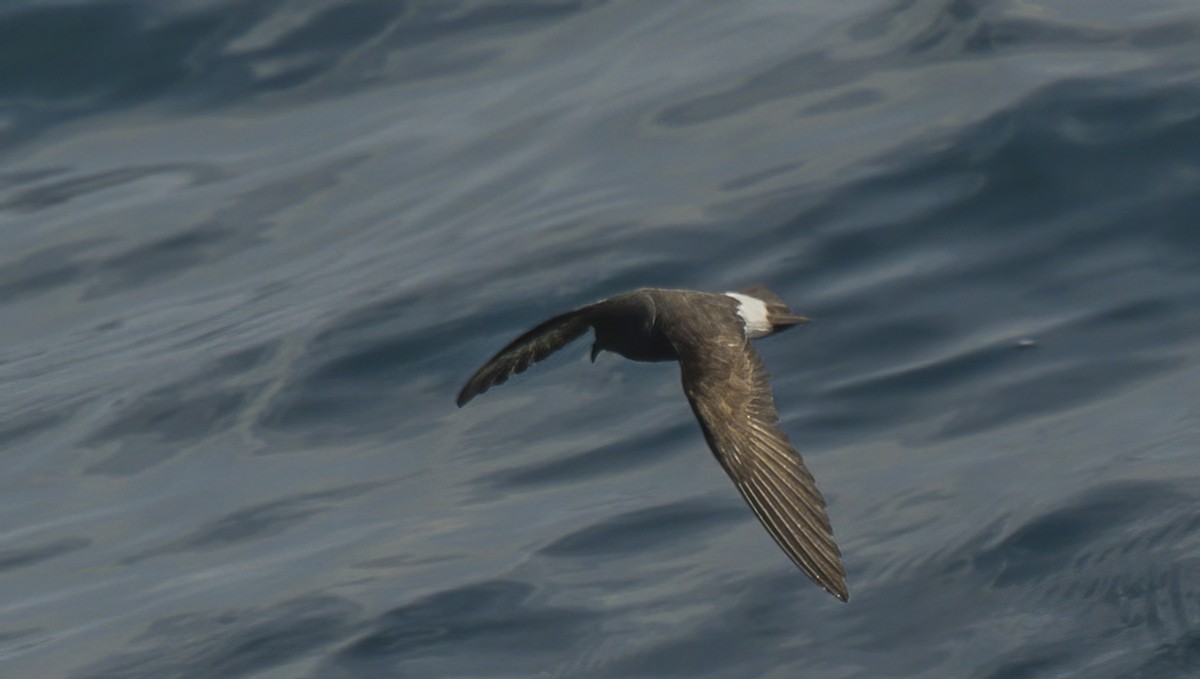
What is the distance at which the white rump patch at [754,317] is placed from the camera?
7516mm

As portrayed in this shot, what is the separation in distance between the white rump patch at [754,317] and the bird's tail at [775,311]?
0.03 metres

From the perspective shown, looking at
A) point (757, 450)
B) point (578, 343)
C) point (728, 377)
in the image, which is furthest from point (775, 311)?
point (578, 343)

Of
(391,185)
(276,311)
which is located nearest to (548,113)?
(391,185)

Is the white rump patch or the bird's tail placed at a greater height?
the white rump patch

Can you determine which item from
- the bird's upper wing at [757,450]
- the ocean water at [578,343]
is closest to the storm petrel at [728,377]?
the bird's upper wing at [757,450]

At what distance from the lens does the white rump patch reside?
24.7 feet

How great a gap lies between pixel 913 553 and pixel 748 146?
4861 millimetres

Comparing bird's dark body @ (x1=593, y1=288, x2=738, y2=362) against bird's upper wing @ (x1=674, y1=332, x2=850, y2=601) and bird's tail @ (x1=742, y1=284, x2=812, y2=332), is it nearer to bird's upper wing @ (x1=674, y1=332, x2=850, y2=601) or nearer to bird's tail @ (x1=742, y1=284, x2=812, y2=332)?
bird's upper wing @ (x1=674, y1=332, x2=850, y2=601)

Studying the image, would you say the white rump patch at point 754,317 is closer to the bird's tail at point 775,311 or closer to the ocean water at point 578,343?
the bird's tail at point 775,311

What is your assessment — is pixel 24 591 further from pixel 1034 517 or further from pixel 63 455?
pixel 1034 517

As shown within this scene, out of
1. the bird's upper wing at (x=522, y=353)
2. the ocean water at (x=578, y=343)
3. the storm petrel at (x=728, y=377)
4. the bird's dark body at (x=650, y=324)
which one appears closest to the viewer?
the storm petrel at (x=728, y=377)

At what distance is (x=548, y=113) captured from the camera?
13836 mm

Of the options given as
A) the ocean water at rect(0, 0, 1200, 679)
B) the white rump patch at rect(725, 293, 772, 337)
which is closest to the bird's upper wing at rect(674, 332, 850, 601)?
the white rump patch at rect(725, 293, 772, 337)

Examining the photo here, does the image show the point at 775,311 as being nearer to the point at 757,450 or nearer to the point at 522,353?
the point at 522,353
